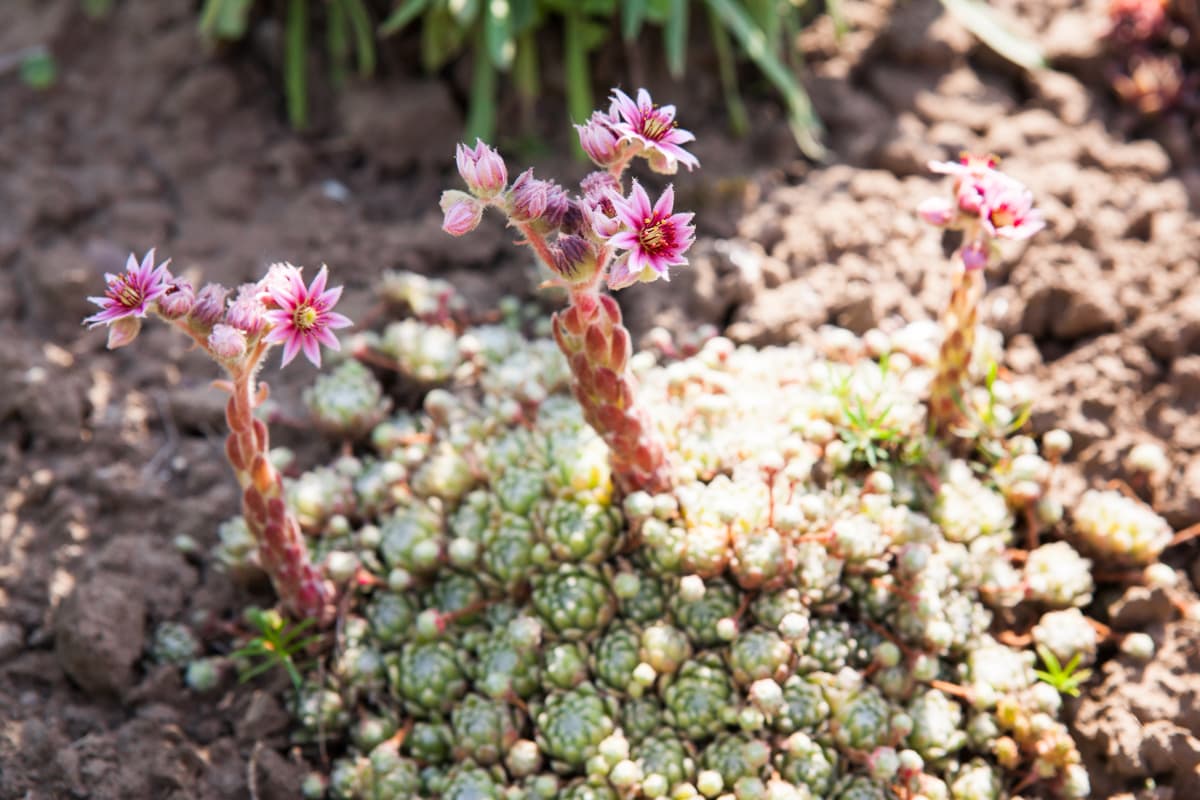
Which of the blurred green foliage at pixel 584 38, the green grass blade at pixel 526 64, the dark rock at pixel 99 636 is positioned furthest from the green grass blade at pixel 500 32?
the dark rock at pixel 99 636

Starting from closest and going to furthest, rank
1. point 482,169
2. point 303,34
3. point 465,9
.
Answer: point 482,169 < point 465,9 < point 303,34

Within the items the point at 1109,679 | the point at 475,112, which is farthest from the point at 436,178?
the point at 1109,679

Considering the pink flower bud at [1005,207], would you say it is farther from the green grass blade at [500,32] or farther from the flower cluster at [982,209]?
the green grass blade at [500,32]

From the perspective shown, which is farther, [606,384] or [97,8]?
[97,8]

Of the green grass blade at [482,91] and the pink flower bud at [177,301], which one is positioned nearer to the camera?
the pink flower bud at [177,301]

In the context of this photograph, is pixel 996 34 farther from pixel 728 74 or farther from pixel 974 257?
pixel 974 257

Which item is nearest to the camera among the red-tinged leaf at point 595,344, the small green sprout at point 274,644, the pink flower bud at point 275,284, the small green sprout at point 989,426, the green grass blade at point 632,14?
the pink flower bud at point 275,284

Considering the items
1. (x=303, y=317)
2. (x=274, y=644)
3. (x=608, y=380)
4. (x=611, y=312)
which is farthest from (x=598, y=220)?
(x=274, y=644)
